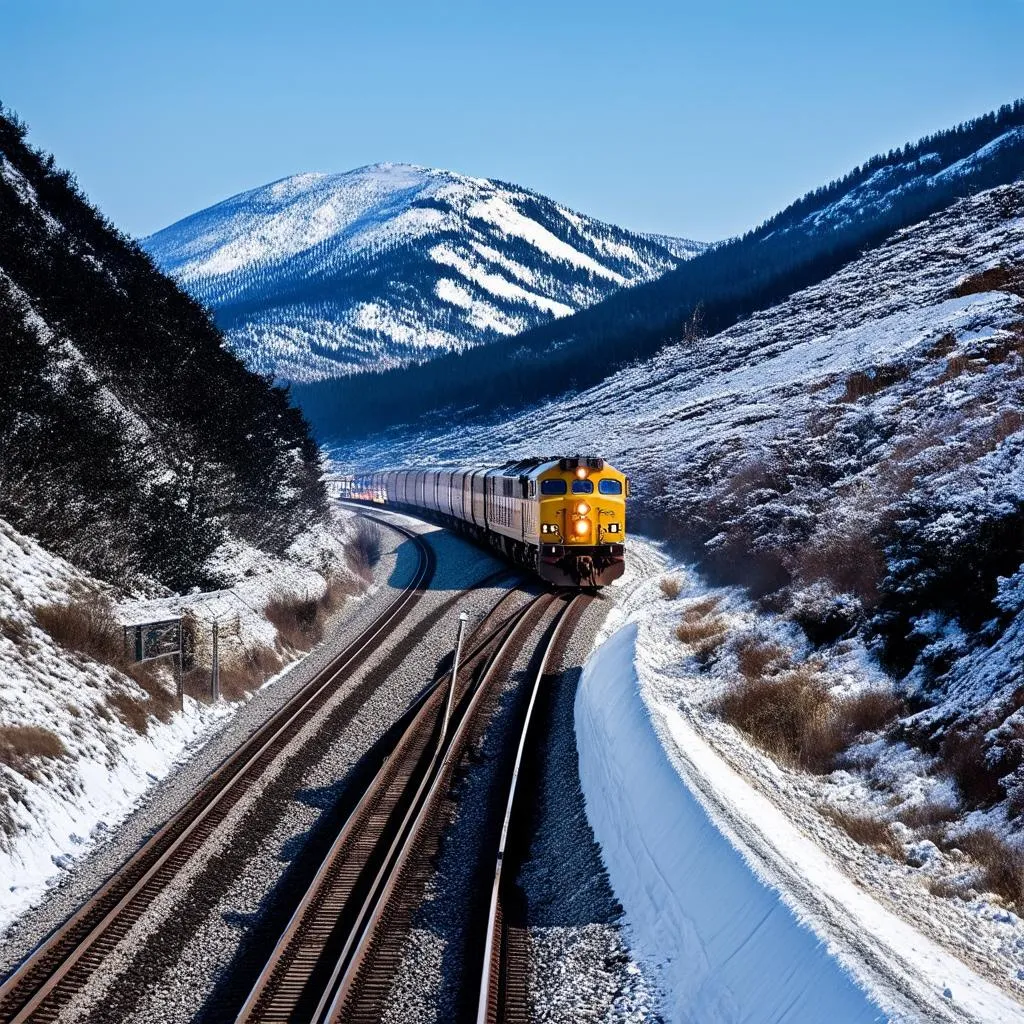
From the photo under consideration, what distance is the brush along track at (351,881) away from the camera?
8.95m

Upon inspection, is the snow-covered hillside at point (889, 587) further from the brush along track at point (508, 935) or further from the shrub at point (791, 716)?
the brush along track at point (508, 935)

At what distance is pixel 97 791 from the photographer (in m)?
14.1

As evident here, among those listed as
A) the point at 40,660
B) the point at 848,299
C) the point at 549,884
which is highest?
the point at 848,299

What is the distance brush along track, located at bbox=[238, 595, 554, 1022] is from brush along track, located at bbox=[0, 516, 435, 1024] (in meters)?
1.73

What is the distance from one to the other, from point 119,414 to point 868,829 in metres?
23.2

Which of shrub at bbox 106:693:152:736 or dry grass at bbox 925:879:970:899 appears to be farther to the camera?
shrub at bbox 106:693:152:736

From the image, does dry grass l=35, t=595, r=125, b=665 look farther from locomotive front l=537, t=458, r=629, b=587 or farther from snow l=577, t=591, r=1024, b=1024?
locomotive front l=537, t=458, r=629, b=587

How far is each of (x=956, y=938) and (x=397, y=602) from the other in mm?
24524

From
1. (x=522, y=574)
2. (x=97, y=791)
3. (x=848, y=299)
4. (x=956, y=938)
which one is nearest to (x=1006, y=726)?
(x=956, y=938)

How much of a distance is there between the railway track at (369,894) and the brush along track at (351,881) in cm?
1

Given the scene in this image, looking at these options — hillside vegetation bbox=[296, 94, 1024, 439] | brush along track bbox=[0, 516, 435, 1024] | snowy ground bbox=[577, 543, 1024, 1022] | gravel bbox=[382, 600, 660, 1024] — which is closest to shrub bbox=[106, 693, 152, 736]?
brush along track bbox=[0, 516, 435, 1024]

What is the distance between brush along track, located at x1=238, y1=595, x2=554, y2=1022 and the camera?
8.95 m

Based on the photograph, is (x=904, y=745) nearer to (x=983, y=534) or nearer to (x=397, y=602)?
(x=983, y=534)

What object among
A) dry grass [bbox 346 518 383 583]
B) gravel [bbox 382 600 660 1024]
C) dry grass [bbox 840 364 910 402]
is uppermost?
dry grass [bbox 840 364 910 402]
